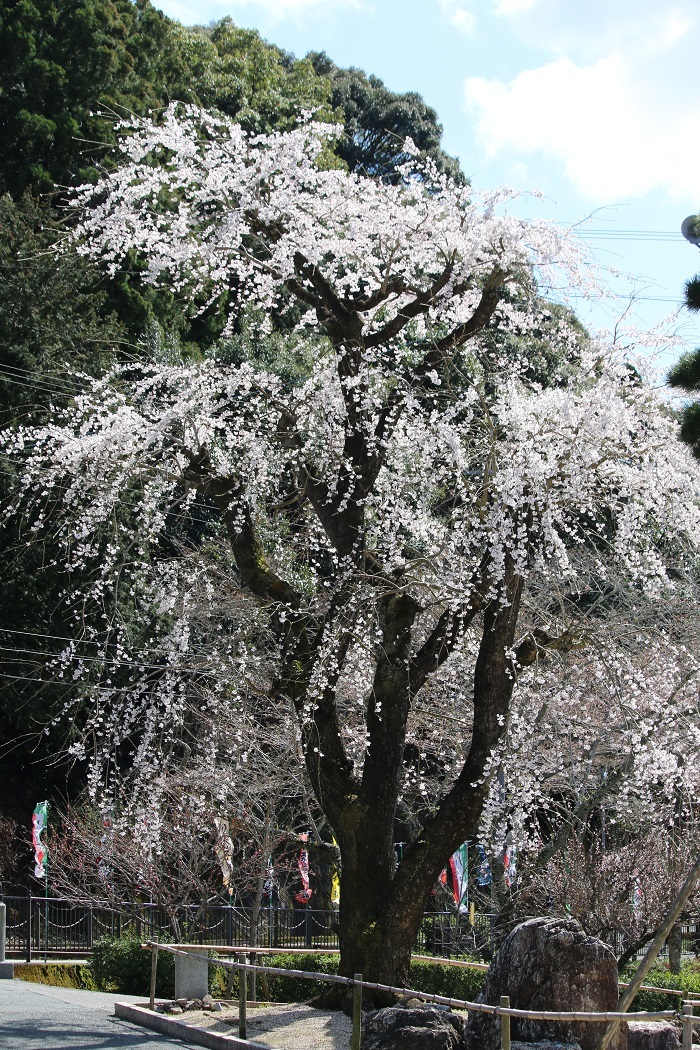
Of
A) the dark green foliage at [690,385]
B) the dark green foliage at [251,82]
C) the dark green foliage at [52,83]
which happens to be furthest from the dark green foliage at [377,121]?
the dark green foliage at [690,385]

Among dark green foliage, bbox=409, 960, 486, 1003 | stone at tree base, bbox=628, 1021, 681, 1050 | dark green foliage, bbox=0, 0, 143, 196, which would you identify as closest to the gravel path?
stone at tree base, bbox=628, 1021, 681, 1050

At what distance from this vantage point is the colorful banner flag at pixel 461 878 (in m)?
15.5

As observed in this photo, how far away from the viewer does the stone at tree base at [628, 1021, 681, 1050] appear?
8.95 metres

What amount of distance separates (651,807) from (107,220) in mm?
9016

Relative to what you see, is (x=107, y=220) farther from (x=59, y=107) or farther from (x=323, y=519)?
(x=59, y=107)

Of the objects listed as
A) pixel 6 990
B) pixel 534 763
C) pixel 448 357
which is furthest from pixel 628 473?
pixel 6 990

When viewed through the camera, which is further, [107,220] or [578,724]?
[578,724]

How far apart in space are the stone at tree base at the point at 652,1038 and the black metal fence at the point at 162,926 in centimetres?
632

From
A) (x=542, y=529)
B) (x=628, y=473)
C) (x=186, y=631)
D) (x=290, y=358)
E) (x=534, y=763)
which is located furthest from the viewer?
(x=290, y=358)

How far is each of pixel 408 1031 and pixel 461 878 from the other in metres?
7.98

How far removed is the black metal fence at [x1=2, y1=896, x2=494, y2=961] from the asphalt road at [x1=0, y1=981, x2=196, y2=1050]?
2.94 metres

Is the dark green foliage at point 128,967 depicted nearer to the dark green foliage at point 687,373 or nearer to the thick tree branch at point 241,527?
the thick tree branch at point 241,527

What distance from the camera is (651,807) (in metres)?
12.7

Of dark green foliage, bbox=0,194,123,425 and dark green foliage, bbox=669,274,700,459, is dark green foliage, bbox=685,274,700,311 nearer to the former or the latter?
dark green foliage, bbox=669,274,700,459
